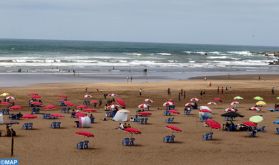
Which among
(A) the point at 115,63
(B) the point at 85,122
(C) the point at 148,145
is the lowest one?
(C) the point at 148,145

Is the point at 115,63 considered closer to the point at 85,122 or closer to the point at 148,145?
the point at 85,122

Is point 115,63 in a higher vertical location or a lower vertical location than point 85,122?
higher

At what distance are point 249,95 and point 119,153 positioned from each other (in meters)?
23.6

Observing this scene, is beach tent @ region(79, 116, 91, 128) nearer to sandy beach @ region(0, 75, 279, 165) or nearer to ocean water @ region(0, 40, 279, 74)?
sandy beach @ region(0, 75, 279, 165)

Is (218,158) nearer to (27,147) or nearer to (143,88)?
(27,147)

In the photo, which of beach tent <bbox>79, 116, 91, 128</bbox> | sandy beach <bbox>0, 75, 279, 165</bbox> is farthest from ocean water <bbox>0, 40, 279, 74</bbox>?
beach tent <bbox>79, 116, 91, 128</bbox>

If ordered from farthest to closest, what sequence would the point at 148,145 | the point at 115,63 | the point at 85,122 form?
the point at 115,63
the point at 85,122
the point at 148,145

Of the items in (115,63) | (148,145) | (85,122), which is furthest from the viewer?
(115,63)

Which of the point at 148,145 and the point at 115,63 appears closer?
the point at 148,145

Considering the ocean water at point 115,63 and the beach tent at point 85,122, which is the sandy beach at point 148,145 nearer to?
the beach tent at point 85,122

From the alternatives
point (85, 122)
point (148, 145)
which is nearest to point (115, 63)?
point (85, 122)

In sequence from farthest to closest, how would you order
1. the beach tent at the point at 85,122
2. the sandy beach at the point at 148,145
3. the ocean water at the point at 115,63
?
the ocean water at the point at 115,63 → the beach tent at the point at 85,122 → the sandy beach at the point at 148,145

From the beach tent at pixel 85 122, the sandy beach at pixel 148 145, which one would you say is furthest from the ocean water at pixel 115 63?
the beach tent at pixel 85 122

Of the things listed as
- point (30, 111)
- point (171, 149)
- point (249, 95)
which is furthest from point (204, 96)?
point (171, 149)
